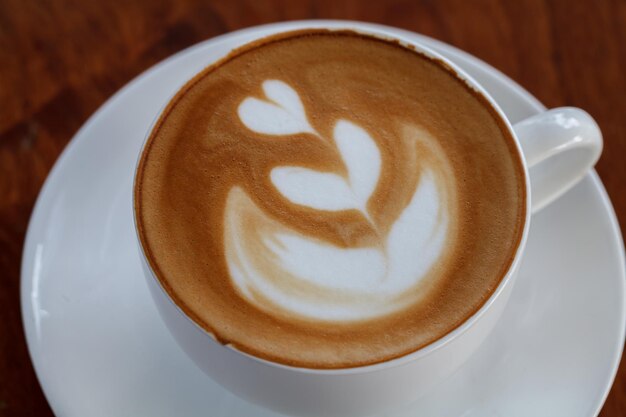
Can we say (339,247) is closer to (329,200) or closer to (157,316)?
(329,200)

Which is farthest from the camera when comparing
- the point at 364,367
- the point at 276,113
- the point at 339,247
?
the point at 276,113

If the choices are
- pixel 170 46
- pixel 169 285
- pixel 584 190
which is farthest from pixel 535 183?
pixel 170 46

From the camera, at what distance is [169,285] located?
0.97 metres

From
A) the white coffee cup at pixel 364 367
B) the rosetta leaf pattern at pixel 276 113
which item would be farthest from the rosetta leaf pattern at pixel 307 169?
the white coffee cup at pixel 364 367

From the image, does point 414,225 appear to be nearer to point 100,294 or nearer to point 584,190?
point 584,190

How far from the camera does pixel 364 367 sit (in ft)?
2.97

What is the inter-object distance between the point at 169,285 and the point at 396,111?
419 millimetres

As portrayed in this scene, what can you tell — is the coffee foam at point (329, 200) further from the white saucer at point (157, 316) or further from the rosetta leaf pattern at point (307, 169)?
the white saucer at point (157, 316)

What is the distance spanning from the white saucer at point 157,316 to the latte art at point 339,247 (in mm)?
200

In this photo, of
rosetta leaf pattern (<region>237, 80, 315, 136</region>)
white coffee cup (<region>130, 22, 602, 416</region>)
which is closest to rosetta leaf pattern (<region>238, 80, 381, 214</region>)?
rosetta leaf pattern (<region>237, 80, 315, 136</region>)

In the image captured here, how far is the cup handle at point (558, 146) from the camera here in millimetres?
1104

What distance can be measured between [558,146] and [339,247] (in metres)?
0.36

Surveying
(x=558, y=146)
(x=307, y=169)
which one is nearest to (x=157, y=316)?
(x=307, y=169)

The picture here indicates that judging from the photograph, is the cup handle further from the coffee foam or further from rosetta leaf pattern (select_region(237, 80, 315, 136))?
rosetta leaf pattern (select_region(237, 80, 315, 136))
